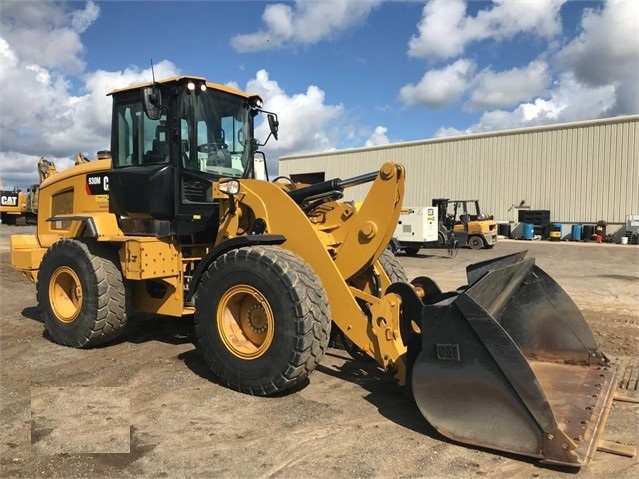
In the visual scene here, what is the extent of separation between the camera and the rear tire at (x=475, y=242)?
75.2ft

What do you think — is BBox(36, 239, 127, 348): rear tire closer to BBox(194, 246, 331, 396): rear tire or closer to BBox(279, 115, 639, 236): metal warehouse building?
BBox(194, 246, 331, 396): rear tire

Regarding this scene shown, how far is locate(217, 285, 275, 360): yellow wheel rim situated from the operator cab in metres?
1.34

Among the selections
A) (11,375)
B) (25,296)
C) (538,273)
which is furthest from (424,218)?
(11,375)

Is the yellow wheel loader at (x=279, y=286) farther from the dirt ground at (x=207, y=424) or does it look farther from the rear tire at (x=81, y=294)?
the dirt ground at (x=207, y=424)

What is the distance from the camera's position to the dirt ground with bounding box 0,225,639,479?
10.9ft

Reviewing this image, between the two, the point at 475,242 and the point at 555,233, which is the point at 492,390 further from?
the point at 555,233

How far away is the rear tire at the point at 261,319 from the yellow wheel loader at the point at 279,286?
13 mm

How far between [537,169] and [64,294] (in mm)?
29170

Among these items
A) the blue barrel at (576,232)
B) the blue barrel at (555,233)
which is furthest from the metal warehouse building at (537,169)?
the blue barrel at (555,233)

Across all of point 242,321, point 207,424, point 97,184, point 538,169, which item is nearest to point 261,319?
point 242,321

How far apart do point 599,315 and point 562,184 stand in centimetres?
2392

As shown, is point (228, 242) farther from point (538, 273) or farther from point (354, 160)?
point (354, 160)

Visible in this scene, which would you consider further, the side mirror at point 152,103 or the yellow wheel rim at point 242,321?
the side mirror at point 152,103

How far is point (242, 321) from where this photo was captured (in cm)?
476
